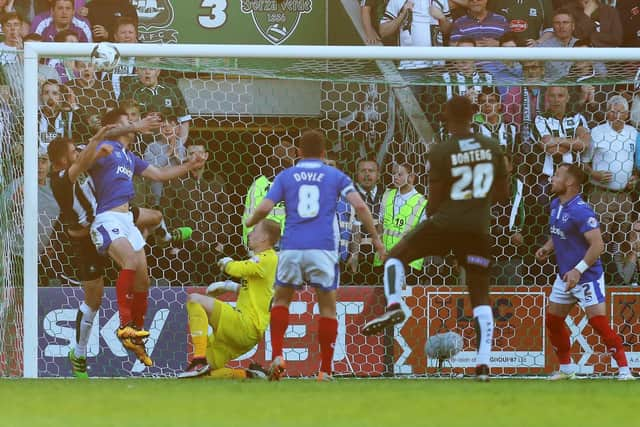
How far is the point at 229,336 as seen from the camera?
339 inches

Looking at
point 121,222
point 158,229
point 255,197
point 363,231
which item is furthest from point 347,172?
point 121,222

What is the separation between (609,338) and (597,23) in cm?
407

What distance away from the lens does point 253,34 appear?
12133 millimetres

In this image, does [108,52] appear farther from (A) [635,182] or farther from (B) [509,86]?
(A) [635,182]


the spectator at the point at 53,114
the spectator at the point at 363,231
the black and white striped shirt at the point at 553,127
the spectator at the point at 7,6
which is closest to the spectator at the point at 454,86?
the black and white striped shirt at the point at 553,127

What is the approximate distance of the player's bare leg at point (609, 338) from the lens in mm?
8922

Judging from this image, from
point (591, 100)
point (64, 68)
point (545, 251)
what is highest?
point (64, 68)

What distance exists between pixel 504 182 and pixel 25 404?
333cm

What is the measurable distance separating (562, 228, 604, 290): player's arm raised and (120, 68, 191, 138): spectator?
340 cm

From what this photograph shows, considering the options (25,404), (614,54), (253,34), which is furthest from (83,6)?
(25,404)

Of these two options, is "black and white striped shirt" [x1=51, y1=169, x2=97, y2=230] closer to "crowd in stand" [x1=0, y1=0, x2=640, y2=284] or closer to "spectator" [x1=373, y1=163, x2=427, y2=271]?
"crowd in stand" [x1=0, y1=0, x2=640, y2=284]

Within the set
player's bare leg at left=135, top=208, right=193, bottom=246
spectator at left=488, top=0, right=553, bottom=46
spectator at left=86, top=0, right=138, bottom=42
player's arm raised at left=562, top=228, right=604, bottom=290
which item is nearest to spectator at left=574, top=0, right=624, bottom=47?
spectator at left=488, top=0, right=553, bottom=46

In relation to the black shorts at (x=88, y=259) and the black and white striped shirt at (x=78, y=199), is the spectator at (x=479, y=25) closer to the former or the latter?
the black and white striped shirt at (x=78, y=199)

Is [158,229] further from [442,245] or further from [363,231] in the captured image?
[442,245]
